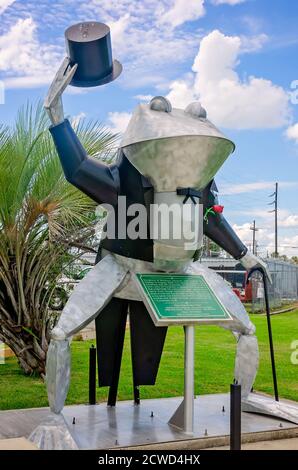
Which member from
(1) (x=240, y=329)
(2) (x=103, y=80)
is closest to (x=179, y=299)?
(1) (x=240, y=329)

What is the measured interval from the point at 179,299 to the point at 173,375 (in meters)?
3.99

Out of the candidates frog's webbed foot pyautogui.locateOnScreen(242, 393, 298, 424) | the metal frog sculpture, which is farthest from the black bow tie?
frog's webbed foot pyautogui.locateOnScreen(242, 393, 298, 424)

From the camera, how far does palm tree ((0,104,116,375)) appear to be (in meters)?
7.56

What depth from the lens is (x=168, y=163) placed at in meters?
4.61

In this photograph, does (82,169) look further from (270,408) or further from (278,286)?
(278,286)

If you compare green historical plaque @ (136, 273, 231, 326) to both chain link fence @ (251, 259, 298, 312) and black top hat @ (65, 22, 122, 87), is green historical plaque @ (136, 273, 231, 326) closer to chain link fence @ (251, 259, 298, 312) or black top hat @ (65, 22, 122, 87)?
black top hat @ (65, 22, 122, 87)

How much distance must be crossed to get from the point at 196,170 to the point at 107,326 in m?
1.79

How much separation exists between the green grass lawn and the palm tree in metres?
0.72

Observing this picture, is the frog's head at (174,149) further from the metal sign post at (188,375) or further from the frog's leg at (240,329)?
the metal sign post at (188,375)

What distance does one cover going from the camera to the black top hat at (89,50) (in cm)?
468

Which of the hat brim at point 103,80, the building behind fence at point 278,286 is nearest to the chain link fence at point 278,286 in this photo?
the building behind fence at point 278,286

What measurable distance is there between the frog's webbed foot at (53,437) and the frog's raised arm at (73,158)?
1814mm

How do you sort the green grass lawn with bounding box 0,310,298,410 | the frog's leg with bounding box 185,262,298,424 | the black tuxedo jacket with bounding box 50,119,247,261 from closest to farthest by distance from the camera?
the black tuxedo jacket with bounding box 50,119,247,261
the frog's leg with bounding box 185,262,298,424
the green grass lawn with bounding box 0,310,298,410
